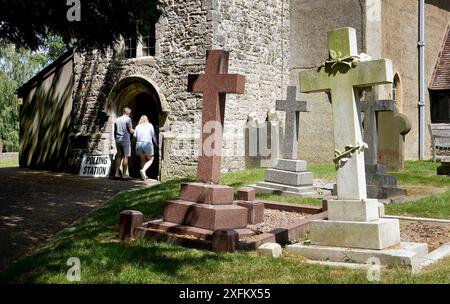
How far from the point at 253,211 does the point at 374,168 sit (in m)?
3.45

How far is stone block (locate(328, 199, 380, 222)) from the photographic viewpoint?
5.91 m

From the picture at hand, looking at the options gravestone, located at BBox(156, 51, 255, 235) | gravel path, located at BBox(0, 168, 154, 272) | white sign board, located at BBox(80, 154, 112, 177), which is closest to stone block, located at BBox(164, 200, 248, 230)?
gravestone, located at BBox(156, 51, 255, 235)

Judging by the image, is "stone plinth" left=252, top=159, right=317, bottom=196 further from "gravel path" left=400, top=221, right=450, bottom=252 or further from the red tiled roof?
the red tiled roof

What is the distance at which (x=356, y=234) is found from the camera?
19.2 feet

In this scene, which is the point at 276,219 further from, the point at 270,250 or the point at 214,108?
the point at 270,250

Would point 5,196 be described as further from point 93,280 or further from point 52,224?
point 93,280

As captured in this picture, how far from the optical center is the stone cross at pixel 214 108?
7219 millimetres

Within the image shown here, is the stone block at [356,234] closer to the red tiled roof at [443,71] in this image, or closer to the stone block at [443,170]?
the stone block at [443,170]

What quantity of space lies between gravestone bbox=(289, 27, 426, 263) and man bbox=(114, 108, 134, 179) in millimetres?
8840

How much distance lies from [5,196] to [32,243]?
4199 mm

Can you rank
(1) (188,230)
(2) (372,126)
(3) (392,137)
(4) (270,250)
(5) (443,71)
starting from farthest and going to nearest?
(5) (443,71) → (3) (392,137) → (2) (372,126) → (1) (188,230) → (4) (270,250)

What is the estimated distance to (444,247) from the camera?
6.05 metres

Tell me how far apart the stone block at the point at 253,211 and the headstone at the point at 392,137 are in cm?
628

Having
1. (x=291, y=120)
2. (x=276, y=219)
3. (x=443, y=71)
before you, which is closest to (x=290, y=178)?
(x=291, y=120)
